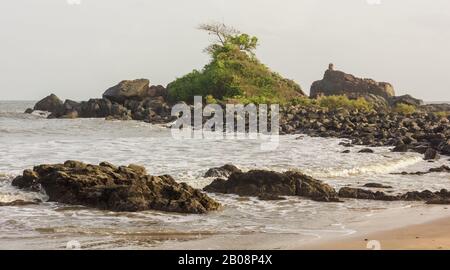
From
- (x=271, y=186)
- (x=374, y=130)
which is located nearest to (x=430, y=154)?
(x=374, y=130)

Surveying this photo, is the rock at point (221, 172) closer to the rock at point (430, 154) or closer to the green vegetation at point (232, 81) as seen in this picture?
the rock at point (430, 154)

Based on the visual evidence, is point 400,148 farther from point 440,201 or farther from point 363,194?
point 440,201

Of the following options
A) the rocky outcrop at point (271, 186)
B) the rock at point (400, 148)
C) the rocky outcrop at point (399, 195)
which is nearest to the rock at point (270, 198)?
the rocky outcrop at point (271, 186)

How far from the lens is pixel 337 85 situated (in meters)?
62.7

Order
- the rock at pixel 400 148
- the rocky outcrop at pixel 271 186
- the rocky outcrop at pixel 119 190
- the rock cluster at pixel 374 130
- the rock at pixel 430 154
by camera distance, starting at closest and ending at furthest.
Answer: the rocky outcrop at pixel 119 190
the rocky outcrop at pixel 271 186
the rock at pixel 430 154
the rock at pixel 400 148
the rock cluster at pixel 374 130

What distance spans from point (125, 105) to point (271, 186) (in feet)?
113

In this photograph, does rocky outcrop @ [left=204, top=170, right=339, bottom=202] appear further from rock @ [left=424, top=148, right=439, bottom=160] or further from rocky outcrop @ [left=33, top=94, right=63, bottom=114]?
rocky outcrop @ [left=33, top=94, right=63, bottom=114]

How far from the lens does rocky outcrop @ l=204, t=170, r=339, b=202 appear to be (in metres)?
11.8

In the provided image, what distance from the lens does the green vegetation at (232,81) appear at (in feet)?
151

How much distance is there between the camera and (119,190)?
1026cm

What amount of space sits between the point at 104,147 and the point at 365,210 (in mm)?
12089

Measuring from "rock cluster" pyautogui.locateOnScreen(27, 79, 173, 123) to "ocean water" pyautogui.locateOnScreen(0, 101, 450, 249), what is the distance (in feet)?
48.9
